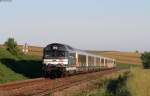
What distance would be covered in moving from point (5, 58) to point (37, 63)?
22.4 feet

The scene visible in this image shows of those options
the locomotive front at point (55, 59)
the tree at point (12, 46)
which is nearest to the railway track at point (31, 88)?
the locomotive front at point (55, 59)

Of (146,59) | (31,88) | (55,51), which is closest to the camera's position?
(31,88)

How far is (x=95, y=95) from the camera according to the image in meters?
24.5

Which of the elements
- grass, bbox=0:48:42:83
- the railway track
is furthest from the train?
the railway track

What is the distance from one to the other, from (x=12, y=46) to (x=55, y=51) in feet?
41.3

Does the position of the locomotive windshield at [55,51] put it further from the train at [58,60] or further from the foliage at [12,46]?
the foliage at [12,46]

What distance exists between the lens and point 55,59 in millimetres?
42500

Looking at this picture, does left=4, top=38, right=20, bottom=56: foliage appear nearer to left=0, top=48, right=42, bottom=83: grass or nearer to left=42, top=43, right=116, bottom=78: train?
left=0, top=48, right=42, bottom=83: grass

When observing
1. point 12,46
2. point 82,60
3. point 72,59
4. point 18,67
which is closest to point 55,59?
point 72,59

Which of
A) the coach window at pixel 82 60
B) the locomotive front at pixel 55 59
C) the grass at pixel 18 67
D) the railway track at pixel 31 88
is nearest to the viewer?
the railway track at pixel 31 88

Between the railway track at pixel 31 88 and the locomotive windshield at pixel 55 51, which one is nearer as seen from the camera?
the railway track at pixel 31 88

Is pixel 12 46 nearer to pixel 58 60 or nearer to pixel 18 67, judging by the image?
pixel 18 67

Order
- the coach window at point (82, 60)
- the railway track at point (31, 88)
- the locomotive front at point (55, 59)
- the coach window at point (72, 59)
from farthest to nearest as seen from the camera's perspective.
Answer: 1. the coach window at point (82, 60)
2. the coach window at point (72, 59)
3. the locomotive front at point (55, 59)
4. the railway track at point (31, 88)

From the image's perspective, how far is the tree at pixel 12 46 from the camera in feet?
178
